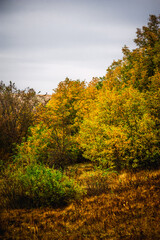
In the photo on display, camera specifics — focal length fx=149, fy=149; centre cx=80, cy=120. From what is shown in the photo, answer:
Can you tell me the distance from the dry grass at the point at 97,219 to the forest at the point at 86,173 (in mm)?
24

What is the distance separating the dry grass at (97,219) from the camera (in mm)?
3734

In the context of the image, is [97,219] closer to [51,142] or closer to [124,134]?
[124,134]

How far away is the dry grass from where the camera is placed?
3734mm

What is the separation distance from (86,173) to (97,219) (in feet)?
16.2

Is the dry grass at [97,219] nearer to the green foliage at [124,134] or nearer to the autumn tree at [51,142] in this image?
the green foliage at [124,134]

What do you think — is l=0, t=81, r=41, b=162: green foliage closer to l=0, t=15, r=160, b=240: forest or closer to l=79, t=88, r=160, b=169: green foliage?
l=0, t=15, r=160, b=240: forest

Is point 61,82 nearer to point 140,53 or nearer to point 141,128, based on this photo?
point 140,53

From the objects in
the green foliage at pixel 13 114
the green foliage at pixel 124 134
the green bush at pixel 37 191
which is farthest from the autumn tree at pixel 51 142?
the green bush at pixel 37 191

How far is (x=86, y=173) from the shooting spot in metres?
9.32

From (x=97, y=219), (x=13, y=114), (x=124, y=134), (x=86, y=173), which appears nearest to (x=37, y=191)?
(x=97, y=219)

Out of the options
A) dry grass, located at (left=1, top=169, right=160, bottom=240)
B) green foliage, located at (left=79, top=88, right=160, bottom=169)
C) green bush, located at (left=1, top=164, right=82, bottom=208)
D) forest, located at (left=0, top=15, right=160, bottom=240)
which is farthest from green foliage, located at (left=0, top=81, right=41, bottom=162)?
dry grass, located at (left=1, top=169, right=160, bottom=240)

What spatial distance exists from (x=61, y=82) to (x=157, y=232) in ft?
63.2

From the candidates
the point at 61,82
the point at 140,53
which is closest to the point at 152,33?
the point at 140,53

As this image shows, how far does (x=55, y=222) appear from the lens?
4551 millimetres
